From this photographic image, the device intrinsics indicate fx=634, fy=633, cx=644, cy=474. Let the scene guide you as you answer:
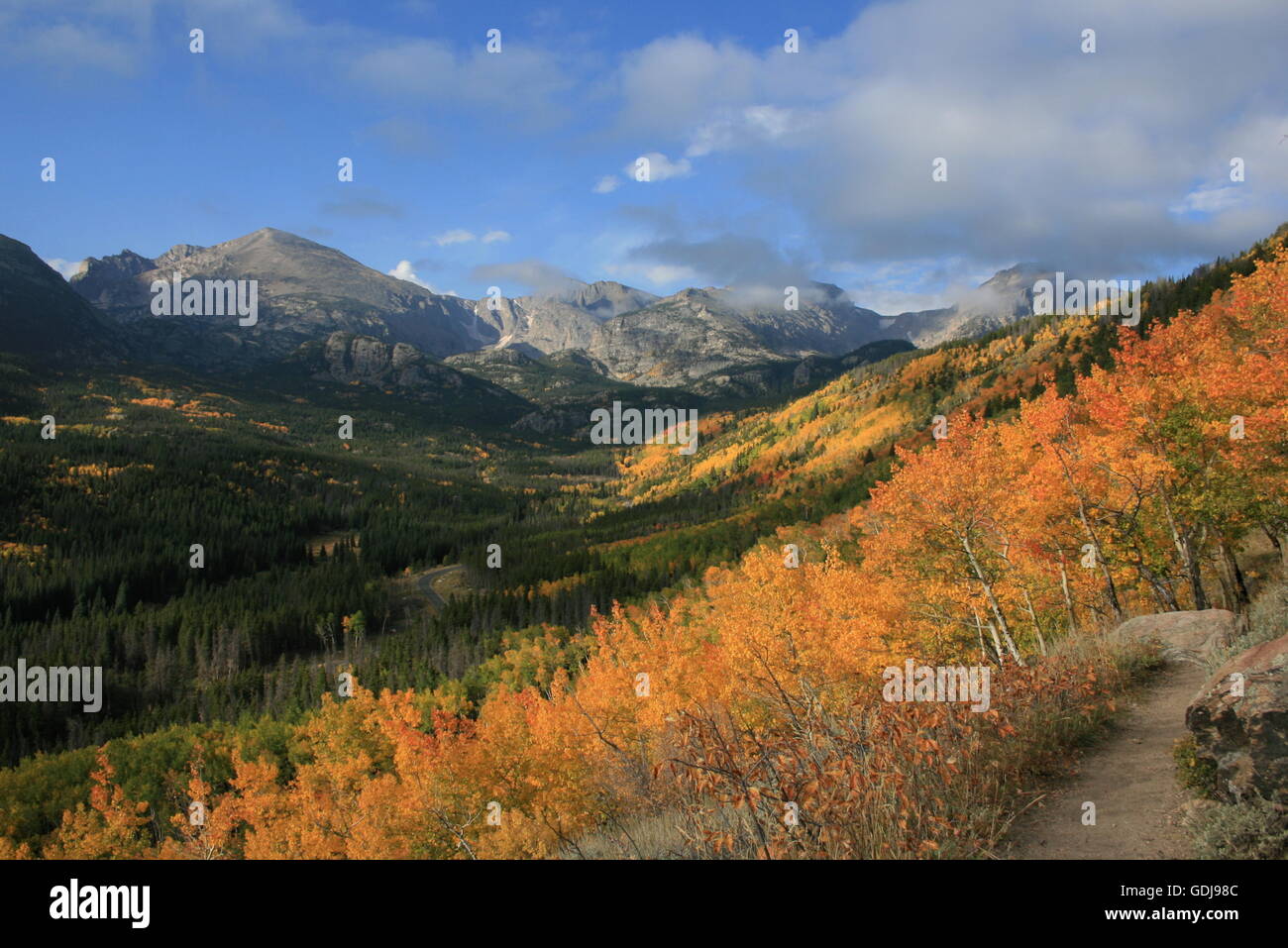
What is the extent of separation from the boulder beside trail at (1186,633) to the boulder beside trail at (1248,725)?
6.92m

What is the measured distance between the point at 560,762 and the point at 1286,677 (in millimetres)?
29744

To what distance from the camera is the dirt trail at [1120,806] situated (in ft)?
23.0

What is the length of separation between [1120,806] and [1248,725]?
1.79m

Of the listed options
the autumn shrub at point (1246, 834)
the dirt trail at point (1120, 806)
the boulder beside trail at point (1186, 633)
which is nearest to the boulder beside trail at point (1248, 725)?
the autumn shrub at point (1246, 834)

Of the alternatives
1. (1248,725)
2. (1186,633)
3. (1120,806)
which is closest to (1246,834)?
(1248,725)

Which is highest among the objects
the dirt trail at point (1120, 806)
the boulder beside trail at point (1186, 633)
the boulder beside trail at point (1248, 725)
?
the boulder beside trail at point (1248, 725)

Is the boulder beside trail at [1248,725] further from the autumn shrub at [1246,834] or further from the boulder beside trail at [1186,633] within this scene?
the boulder beside trail at [1186,633]

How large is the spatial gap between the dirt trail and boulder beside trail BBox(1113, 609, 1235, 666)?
13.8 ft

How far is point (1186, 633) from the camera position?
15562 mm

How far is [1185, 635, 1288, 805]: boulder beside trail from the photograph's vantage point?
6.75m

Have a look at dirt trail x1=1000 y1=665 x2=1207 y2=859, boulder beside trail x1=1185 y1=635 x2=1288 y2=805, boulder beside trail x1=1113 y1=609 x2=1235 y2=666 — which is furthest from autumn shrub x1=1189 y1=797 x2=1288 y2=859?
boulder beside trail x1=1113 y1=609 x2=1235 y2=666

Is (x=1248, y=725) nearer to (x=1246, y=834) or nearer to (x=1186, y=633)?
(x=1246, y=834)
